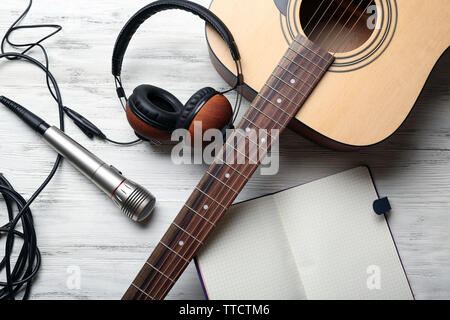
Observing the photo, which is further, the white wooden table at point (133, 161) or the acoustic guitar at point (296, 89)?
the white wooden table at point (133, 161)

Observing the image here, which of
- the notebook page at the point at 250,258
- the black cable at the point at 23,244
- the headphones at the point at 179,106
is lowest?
the black cable at the point at 23,244

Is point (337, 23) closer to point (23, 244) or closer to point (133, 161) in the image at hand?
point (133, 161)

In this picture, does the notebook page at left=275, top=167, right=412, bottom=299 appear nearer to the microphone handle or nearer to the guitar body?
the guitar body

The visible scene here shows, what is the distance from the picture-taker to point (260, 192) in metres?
0.88

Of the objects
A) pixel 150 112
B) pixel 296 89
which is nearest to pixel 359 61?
pixel 296 89

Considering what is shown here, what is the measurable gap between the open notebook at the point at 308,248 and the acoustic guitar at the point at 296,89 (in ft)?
0.24

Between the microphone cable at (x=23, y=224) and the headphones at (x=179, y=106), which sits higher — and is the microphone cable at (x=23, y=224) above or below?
below

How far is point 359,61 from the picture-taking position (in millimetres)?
728

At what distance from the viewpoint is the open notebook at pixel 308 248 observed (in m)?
0.76

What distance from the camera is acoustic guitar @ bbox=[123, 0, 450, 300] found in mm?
716

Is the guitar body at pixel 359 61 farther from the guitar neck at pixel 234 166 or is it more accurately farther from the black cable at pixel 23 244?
the black cable at pixel 23 244

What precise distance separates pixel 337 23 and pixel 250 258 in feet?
1.81

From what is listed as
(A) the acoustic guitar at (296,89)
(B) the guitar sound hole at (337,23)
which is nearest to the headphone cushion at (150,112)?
(A) the acoustic guitar at (296,89)

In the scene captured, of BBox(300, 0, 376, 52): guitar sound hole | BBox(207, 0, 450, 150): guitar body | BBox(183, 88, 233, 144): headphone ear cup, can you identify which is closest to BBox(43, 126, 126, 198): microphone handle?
BBox(183, 88, 233, 144): headphone ear cup
